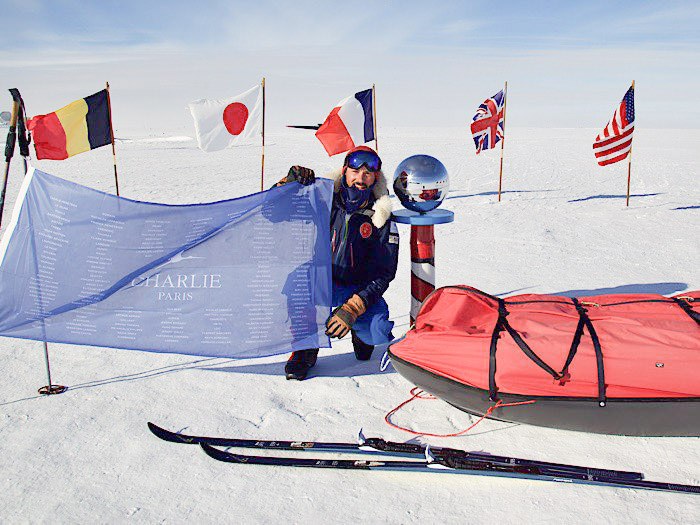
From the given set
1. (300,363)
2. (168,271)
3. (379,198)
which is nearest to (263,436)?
(300,363)

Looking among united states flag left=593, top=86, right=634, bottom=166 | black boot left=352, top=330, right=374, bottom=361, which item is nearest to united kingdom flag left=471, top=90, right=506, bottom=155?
united states flag left=593, top=86, right=634, bottom=166

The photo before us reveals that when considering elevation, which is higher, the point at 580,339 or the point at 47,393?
Result: the point at 580,339

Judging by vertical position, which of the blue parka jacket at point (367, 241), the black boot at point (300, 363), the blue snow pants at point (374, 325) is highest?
the blue parka jacket at point (367, 241)

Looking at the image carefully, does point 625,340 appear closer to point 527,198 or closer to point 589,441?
point 589,441

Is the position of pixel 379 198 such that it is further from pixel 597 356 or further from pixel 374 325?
pixel 597 356

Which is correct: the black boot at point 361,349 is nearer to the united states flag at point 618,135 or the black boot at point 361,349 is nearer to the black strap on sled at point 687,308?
the black strap on sled at point 687,308

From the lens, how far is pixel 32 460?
2863 millimetres

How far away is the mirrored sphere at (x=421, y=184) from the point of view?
151 inches

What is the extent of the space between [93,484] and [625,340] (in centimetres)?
267

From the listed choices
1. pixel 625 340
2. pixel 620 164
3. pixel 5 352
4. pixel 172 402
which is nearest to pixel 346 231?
pixel 172 402

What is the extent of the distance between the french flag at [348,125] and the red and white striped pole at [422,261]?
14.0 feet

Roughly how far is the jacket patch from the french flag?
13.8 feet

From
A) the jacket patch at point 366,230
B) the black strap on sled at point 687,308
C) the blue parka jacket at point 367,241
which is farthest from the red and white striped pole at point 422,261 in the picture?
the black strap on sled at point 687,308

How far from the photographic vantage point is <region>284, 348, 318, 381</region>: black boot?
12.5 ft
